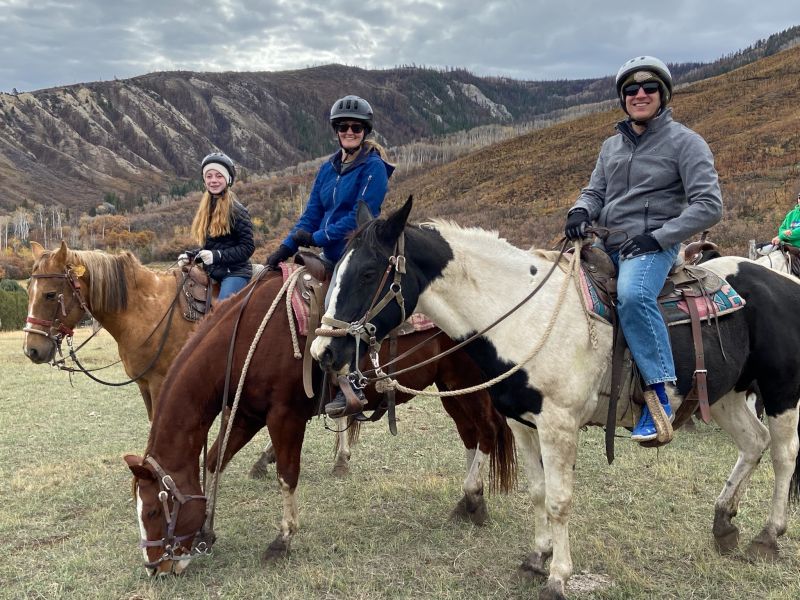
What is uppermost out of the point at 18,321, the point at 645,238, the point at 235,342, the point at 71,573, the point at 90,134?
the point at 90,134

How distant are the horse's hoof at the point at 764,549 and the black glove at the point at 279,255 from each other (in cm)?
422

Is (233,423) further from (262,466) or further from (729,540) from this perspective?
(729,540)

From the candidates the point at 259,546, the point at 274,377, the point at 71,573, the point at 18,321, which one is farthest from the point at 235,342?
the point at 18,321

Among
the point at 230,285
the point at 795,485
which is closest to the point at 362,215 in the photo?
the point at 230,285

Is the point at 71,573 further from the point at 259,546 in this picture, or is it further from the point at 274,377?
the point at 274,377

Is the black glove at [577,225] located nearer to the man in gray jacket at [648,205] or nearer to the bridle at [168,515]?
the man in gray jacket at [648,205]

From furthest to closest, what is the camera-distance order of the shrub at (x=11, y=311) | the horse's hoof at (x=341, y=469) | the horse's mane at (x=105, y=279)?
the shrub at (x=11, y=311) < the horse's hoof at (x=341, y=469) < the horse's mane at (x=105, y=279)

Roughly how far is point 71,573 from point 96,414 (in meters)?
6.78

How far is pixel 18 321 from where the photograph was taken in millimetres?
30703

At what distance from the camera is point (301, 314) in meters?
4.23

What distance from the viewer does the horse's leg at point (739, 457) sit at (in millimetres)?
4137

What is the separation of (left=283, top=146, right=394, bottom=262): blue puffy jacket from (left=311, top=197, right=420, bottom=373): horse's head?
1206mm

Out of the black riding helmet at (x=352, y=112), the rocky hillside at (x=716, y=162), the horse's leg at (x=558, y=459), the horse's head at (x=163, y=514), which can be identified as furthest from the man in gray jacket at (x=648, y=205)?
the rocky hillside at (x=716, y=162)

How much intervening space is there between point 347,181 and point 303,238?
23.8 inches
